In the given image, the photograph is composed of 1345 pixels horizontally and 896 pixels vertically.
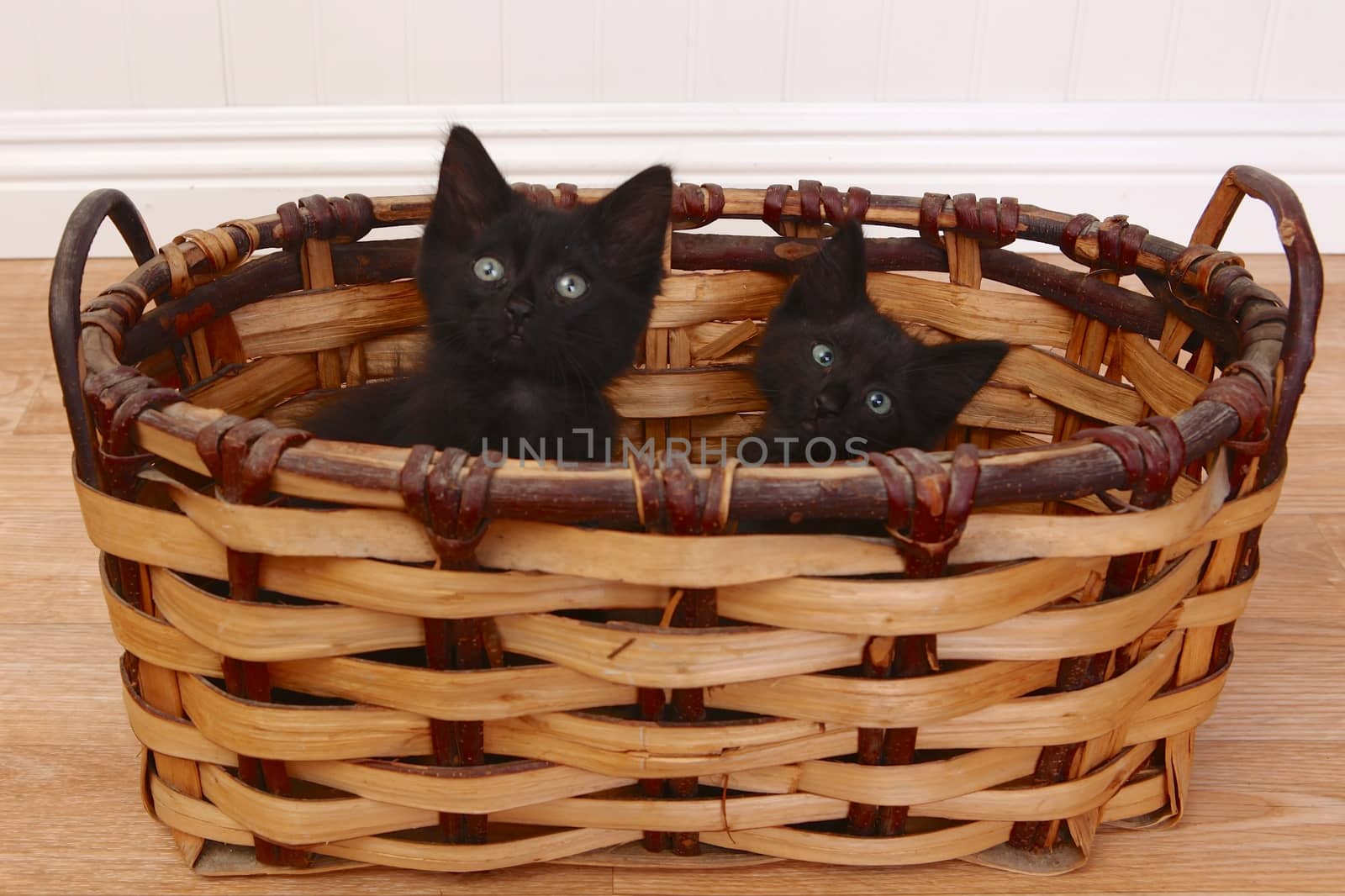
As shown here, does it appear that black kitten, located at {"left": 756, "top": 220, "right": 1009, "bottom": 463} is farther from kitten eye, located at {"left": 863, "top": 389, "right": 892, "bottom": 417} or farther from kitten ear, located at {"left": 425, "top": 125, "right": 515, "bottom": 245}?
kitten ear, located at {"left": 425, "top": 125, "right": 515, "bottom": 245}

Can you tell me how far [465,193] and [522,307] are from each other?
0.59 ft

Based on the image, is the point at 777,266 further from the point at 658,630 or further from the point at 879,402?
the point at 658,630

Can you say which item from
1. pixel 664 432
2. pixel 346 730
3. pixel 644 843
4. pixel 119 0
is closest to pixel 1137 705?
pixel 644 843

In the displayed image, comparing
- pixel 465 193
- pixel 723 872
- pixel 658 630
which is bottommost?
pixel 723 872

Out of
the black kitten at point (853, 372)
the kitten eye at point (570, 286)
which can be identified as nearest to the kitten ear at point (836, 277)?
the black kitten at point (853, 372)

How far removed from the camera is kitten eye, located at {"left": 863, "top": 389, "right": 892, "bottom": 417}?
4.32 ft

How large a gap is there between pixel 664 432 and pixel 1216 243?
2.32 feet

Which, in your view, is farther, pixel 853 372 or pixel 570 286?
pixel 853 372

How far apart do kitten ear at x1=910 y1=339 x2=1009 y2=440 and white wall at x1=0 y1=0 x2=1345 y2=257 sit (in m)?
1.27

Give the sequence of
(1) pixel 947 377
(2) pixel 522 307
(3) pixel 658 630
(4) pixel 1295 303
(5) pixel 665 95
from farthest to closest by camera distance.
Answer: (5) pixel 665 95 < (1) pixel 947 377 < (2) pixel 522 307 < (4) pixel 1295 303 < (3) pixel 658 630

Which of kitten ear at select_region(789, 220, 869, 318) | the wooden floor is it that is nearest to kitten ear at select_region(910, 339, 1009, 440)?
kitten ear at select_region(789, 220, 869, 318)

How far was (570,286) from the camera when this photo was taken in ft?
3.93

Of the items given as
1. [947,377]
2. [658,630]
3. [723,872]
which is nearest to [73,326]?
[658,630]

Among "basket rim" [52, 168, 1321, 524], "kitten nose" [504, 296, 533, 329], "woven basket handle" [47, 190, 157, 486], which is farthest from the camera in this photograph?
"kitten nose" [504, 296, 533, 329]
